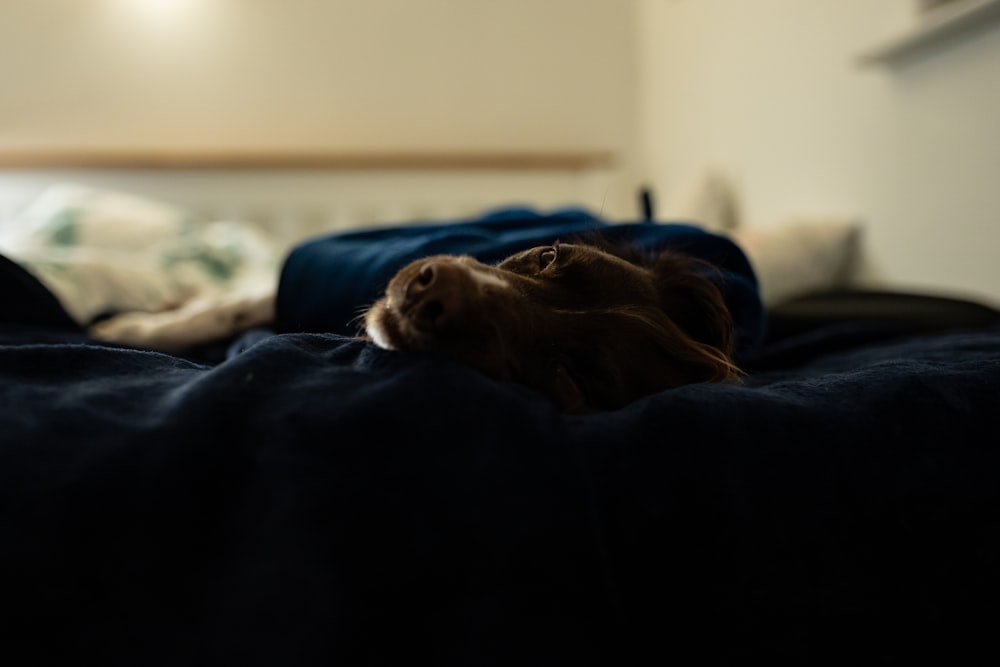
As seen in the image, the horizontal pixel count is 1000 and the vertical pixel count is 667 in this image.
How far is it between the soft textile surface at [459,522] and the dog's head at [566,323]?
80 millimetres

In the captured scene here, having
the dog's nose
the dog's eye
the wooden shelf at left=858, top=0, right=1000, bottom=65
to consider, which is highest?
the wooden shelf at left=858, top=0, right=1000, bottom=65

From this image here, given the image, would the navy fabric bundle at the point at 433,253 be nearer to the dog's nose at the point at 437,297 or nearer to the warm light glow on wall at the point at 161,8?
the dog's nose at the point at 437,297

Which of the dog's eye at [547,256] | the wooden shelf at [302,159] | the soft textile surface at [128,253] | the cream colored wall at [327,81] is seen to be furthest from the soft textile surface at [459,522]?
the cream colored wall at [327,81]

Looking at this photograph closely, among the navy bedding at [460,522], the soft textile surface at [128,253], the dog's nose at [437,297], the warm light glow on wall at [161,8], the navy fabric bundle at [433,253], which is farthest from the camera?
the warm light glow on wall at [161,8]

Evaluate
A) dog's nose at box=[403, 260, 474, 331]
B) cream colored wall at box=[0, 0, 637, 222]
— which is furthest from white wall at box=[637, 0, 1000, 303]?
dog's nose at box=[403, 260, 474, 331]

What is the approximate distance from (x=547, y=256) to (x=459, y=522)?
23.1 inches

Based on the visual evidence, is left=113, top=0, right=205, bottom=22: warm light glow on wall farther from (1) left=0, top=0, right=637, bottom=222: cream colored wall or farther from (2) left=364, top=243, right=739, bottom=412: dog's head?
(2) left=364, top=243, right=739, bottom=412: dog's head

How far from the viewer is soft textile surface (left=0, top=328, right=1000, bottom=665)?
0.53 m

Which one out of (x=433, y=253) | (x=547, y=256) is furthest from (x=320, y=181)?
(x=547, y=256)

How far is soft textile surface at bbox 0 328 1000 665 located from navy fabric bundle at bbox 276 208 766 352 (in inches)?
22.7

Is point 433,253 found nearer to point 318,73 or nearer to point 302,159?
point 302,159

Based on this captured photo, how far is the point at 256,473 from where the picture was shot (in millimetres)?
579

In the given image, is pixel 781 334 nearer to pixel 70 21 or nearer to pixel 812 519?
pixel 812 519

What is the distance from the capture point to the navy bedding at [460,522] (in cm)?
53
